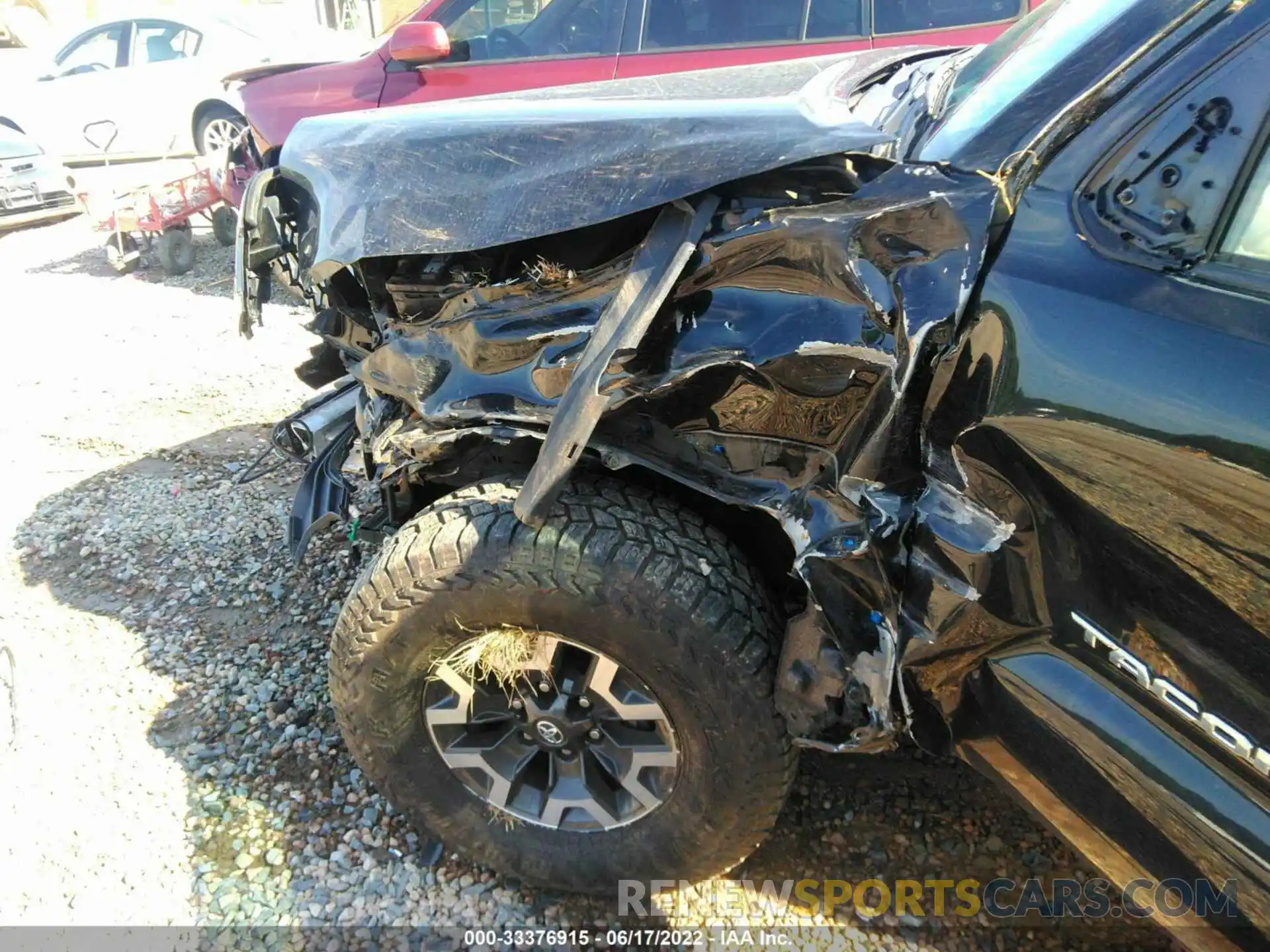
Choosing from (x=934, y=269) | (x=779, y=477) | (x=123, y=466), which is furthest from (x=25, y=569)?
(x=934, y=269)

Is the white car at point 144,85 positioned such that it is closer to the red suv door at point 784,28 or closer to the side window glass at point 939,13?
the red suv door at point 784,28

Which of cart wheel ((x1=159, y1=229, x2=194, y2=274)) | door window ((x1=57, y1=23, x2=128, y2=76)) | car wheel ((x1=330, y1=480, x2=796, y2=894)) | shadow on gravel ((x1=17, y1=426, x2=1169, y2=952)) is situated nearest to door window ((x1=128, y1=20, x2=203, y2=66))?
door window ((x1=57, y1=23, x2=128, y2=76))

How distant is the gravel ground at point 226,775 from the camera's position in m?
1.95

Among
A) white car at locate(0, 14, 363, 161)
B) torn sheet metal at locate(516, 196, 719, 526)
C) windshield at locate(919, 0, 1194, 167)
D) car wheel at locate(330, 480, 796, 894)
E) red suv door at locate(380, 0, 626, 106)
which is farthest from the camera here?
white car at locate(0, 14, 363, 161)

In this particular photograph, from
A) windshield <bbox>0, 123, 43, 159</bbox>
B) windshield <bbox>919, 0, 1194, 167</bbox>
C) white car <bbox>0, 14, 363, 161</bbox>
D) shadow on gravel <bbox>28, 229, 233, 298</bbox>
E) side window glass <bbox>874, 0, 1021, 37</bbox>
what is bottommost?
shadow on gravel <bbox>28, 229, 233, 298</bbox>

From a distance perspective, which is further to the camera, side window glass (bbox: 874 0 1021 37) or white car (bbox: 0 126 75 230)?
white car (bbox: 0 126 75 230)

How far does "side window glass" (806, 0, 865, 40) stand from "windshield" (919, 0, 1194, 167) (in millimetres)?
3292

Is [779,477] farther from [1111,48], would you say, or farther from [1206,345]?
[1111,48]

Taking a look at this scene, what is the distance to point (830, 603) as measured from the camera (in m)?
1.49

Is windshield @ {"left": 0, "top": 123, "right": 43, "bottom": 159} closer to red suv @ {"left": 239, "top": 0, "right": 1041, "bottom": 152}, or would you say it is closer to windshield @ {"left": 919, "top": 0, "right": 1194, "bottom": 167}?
red suv @ {"left": 239, "top": 0, "right": 1041, "bottom": 152}

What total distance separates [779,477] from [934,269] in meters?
0.49

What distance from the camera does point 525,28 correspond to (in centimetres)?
499

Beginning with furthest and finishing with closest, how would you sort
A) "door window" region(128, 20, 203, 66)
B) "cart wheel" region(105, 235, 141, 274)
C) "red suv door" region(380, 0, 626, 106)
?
"door window" region(128, 20, 203, 66), "cart wheel" region(105, 235, 141, 274), "red suv door" region(380, 0, 626, 106)

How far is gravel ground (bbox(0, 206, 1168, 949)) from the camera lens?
195cm
